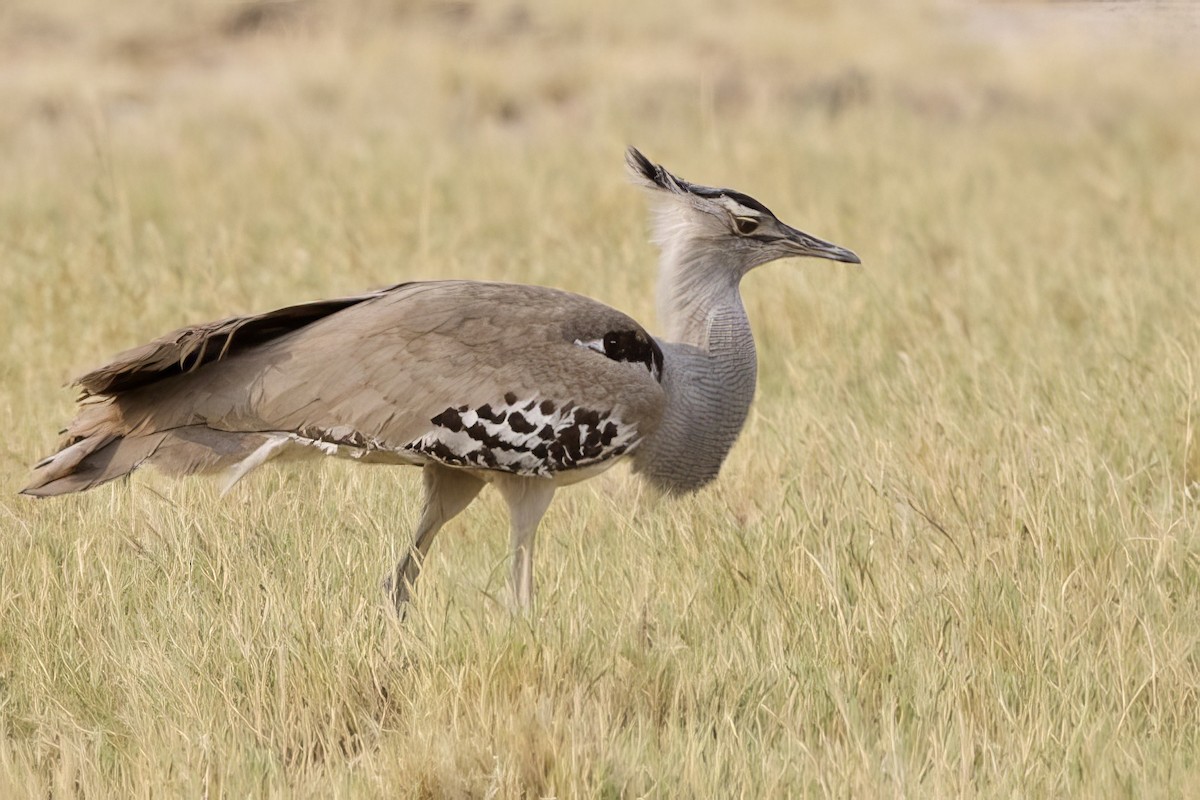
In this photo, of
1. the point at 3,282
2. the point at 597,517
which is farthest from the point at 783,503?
the point at 3,282

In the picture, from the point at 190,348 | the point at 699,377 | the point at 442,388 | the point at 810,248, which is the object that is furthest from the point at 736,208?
the point at 190,348

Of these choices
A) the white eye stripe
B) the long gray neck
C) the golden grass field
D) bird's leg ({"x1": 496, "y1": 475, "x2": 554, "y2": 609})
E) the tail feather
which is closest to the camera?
the golden grass field

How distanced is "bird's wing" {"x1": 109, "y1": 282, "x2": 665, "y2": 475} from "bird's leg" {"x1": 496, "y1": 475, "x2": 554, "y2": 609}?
0.31 feet

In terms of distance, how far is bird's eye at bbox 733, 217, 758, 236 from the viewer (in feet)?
14.1

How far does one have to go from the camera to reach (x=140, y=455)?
3.61 metres

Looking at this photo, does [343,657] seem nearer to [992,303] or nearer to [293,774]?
[293,774]

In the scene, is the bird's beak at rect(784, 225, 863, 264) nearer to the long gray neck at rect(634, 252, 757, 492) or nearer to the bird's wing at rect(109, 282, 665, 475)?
the long gray neck at rect(634, 252, 757, 492)

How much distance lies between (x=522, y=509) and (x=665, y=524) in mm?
433

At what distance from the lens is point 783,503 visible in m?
3.95

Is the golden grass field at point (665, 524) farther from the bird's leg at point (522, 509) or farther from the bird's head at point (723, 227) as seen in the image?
the bird's head at point (723, 227)

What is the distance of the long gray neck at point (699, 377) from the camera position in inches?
157

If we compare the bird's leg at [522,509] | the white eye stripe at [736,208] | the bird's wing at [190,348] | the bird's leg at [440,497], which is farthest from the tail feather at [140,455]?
the white eye stripe at [736,208]

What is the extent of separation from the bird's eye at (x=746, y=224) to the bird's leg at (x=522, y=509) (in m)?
0.98

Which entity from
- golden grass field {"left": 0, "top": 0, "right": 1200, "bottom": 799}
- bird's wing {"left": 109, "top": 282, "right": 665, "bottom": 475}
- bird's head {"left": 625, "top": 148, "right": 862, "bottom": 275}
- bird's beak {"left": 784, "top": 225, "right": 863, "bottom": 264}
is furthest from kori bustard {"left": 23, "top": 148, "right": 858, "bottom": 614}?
bird's beak {"left": 784, "top": 225, "right": 863, "bottom": 264}
